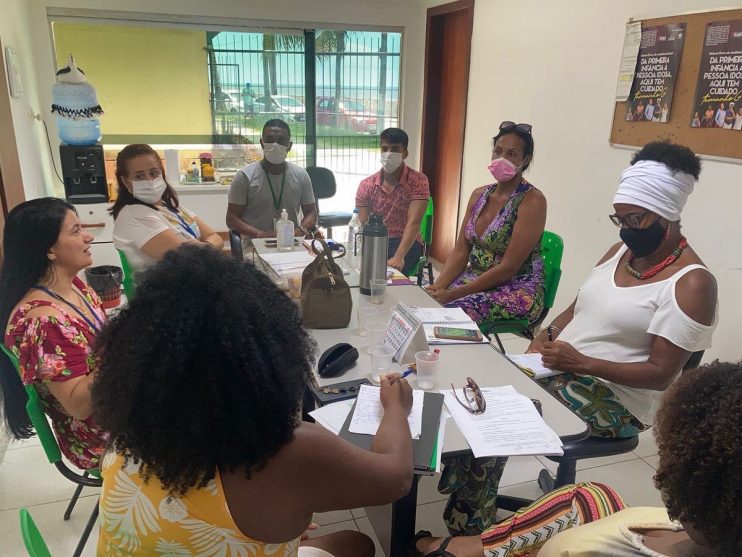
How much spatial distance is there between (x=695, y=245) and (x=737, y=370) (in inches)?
82.6

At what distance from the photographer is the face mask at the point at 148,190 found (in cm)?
260

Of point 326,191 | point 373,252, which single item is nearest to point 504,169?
point 373,252

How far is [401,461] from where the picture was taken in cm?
116

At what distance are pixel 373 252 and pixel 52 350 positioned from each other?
127 cm

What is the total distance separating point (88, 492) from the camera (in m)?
2.24

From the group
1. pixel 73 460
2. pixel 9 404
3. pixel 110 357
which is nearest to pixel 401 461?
pixel 110 357

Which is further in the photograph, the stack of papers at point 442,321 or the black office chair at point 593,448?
the stack of papers at point 442,321

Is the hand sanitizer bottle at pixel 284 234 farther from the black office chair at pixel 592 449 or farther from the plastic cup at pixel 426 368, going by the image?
the black office chair at pixel 592 449

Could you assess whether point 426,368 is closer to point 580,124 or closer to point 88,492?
point 88,492

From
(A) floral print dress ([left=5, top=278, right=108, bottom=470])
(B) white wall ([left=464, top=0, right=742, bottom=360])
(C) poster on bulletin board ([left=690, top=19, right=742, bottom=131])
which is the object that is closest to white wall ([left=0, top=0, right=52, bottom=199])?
(A) floral print dress ([left=5, top=278, right=108, bottom=470])

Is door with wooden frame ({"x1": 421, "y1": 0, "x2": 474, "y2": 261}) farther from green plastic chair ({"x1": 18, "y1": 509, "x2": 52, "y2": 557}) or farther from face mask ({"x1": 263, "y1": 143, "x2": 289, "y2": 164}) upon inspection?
green plastic chair ({"x1": 18, "y1": 509, "x2": 52, "y2": 557})

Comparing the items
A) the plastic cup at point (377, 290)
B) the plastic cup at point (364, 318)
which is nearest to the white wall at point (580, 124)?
the plastic cup at point (377, 290)

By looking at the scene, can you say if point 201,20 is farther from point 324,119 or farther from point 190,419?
point 190,419

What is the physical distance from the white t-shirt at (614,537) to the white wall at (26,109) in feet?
12.2
